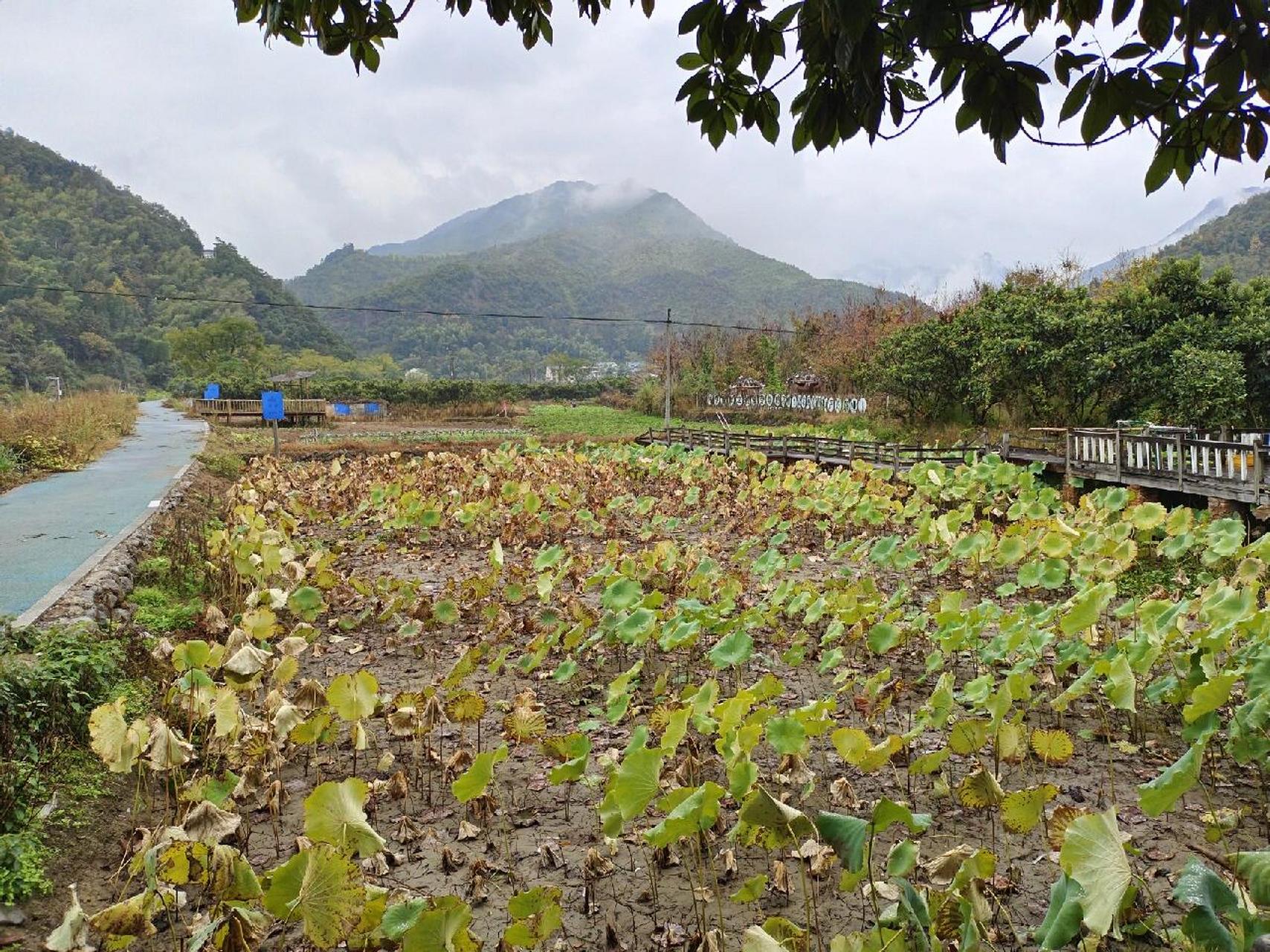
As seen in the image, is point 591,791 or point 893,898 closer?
point 893,898

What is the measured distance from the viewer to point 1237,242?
37.7 meters

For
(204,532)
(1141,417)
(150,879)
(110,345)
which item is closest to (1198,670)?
(150,879)

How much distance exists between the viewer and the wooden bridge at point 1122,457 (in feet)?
29.3

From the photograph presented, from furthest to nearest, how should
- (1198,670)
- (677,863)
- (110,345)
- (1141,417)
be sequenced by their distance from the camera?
(110,345), (1141,417), (1198,670), (677,863)

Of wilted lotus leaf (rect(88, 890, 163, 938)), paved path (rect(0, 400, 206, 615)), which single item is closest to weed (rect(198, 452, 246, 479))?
paved path (rect(0, 400, 206, 615))

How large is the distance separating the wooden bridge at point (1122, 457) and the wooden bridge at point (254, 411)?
18717mm

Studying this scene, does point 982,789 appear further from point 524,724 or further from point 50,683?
point 50,683

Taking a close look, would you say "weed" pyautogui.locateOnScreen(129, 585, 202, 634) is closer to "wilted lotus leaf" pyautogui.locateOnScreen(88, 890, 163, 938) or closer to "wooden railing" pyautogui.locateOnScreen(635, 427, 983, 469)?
"wilted lotus leaf" pyautogui.locateOnScreen(88, 890, 163, 938)

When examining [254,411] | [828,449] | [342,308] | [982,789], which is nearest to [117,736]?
[982,789]

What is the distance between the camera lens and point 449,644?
596 cm

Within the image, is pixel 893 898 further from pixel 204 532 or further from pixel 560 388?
pixel 560 388

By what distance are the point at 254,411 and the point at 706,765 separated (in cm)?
3382

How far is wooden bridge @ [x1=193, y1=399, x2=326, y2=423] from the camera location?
102 ft

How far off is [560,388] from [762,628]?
4755cm
